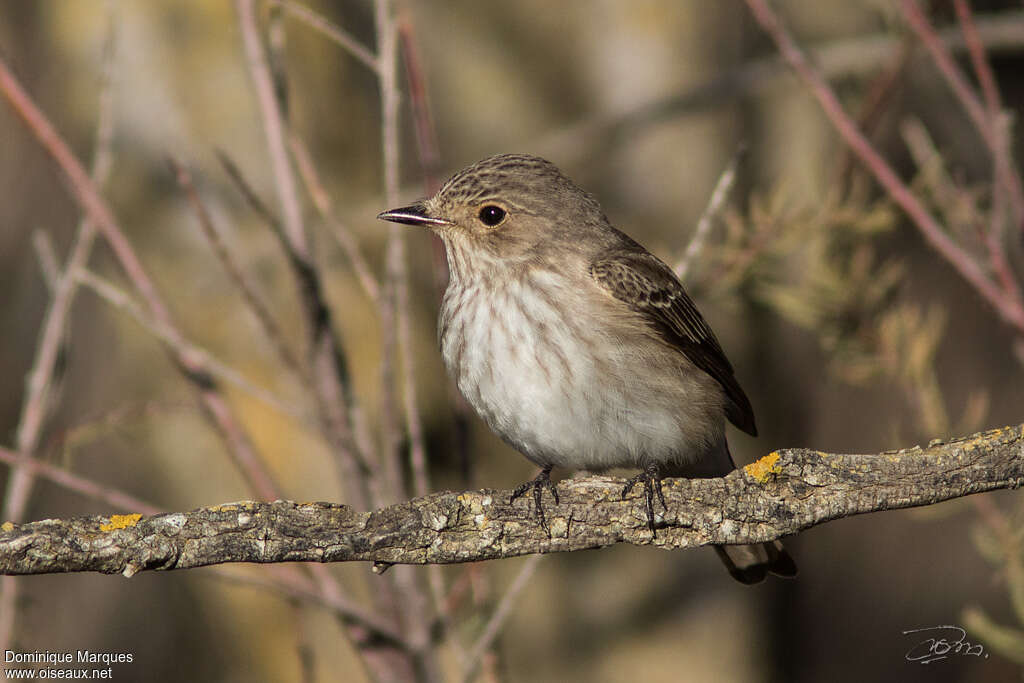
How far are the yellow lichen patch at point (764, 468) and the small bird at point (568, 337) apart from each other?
101 cm

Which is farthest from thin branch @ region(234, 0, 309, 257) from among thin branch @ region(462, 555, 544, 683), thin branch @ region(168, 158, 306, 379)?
thin branch @ region(462, 555, 544, 683)

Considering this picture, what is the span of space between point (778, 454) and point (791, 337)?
15.3ft

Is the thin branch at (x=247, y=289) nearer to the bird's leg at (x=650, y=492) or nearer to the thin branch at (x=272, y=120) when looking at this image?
A: the thin branch at (x=272, y=120)

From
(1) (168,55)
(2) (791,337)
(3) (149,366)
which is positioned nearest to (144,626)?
(3) (149,366)

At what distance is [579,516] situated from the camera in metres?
Result: 2.80

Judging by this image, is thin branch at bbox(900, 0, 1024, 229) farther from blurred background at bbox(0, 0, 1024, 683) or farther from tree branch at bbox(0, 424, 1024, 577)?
tree branch at bbox(0, 424, 1024, 577)

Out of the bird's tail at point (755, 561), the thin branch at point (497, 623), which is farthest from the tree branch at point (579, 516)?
the bird's tail at point (755, 561)

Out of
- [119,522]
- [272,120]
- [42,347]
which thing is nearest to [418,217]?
[272,120]

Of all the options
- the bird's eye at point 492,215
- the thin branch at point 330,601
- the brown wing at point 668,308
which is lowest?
the thin branch at point 330,601

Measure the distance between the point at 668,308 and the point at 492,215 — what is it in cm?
78

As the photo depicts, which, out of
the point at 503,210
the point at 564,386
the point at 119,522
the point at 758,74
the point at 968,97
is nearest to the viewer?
the point at 119,522

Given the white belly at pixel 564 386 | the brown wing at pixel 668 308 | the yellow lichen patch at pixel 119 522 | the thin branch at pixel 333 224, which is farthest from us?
the brown wing at pixel 668 308

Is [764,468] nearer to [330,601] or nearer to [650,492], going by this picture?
[650,492]

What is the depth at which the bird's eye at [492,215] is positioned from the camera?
4.26m
